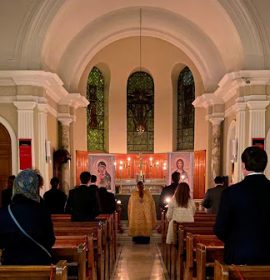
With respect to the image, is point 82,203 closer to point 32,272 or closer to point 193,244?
point 193,244

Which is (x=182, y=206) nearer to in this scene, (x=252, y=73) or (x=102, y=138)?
(x=252, y=73)

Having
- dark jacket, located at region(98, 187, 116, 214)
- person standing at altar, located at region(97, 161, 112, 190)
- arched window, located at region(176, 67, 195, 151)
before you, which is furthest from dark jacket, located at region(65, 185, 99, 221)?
arched window, located at region(176, 67, 195, 151)

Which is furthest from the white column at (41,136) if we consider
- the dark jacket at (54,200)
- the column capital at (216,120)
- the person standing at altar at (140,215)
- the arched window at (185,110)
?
the arched window at (185,110)

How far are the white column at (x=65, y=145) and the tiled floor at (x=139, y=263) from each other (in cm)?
336

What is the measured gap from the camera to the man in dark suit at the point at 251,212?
3.27m

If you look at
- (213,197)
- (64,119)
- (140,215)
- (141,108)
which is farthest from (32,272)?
(141,108)

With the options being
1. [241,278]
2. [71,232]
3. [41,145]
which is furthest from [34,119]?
[241,278]

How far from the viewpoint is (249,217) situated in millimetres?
3271

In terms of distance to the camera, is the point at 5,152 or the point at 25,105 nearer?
A: the point at 25,105

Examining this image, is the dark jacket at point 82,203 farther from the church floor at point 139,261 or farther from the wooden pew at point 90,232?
the church floor at point 139,261

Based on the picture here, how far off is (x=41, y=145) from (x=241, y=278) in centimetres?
811

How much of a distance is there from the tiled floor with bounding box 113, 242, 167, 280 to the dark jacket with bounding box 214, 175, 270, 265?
4459mm

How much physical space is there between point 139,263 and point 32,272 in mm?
5970

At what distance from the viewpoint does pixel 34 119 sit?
10219mm
